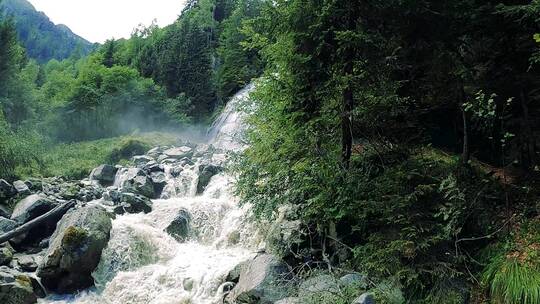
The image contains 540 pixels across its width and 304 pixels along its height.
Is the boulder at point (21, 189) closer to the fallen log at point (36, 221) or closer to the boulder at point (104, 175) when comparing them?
the fallen log at point (36, 221)

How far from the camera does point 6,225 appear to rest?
48.3 ft

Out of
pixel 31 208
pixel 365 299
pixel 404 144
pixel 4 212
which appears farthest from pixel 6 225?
pixel 404 144

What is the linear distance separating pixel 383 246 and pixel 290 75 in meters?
3.94

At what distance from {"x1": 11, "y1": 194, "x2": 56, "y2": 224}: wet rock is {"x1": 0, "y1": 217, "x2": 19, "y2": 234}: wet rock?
0.96 feet

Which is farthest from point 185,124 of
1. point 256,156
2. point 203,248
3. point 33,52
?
point 33,52

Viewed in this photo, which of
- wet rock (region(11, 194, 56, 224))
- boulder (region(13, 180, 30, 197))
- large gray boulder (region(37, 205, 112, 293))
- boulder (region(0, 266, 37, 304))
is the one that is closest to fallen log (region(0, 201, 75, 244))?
wet rock (region(11, 194, 56, 224))

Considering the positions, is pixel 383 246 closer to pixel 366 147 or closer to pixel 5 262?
pixel 366 147

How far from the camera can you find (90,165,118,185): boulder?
26406mm

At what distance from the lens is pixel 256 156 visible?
9477 mm

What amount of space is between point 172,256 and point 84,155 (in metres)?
26.7

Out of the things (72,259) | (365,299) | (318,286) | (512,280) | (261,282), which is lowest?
(72,259)

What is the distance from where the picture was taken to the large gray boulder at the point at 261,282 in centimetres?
838

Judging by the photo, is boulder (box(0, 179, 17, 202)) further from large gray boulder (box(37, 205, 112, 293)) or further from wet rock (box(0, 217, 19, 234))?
large gray boulder (box(37, 205, 112, 293))

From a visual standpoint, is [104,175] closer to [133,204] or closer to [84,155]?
[133,204]
